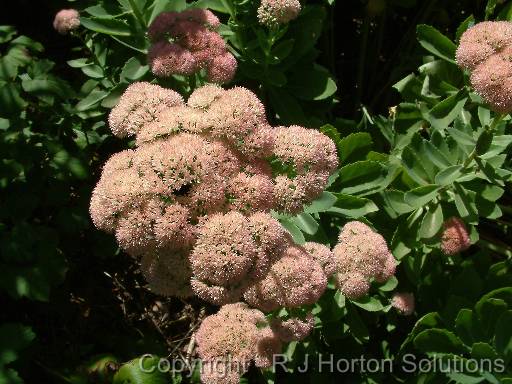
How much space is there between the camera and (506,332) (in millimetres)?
2090

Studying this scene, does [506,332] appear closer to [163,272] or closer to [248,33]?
[163,272]

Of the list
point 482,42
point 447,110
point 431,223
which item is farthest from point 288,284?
point 482,42

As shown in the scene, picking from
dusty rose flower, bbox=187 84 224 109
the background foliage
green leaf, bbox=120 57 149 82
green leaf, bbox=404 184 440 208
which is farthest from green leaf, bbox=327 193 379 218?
green leaf, bbox=120 57 149 82

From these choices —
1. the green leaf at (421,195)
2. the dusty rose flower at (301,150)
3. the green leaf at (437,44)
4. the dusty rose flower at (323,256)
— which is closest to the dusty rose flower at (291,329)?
the dusty rose flower at (323,256)

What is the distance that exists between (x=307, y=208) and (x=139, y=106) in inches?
28.2

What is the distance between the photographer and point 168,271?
5.84ft

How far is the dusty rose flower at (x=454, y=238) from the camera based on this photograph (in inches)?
91.7

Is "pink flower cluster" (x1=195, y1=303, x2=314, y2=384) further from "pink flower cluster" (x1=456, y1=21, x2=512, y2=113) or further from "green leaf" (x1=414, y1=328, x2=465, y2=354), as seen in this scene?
"pink flower cluster" (x1=456, y1=21, x2=512, y2=113)

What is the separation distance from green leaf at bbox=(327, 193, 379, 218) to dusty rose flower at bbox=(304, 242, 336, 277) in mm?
301

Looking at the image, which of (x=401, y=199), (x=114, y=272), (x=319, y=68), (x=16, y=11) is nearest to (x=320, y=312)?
(x=401, y=199)

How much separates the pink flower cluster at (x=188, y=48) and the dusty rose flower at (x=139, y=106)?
0.21 meters

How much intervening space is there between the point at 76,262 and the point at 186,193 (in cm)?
163

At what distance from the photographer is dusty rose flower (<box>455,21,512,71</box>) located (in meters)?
2.15

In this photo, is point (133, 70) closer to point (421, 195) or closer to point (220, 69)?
point (220, 69)
